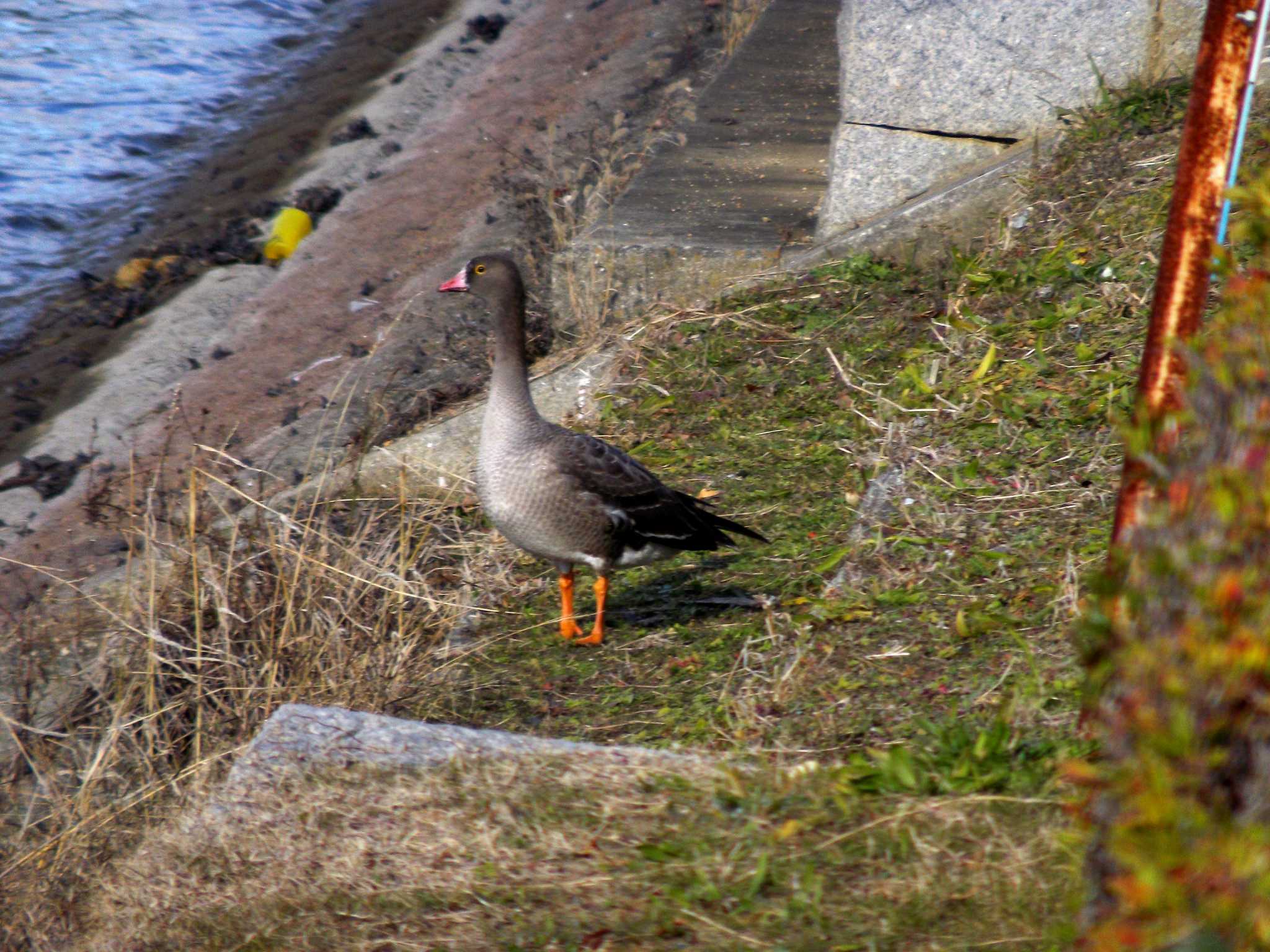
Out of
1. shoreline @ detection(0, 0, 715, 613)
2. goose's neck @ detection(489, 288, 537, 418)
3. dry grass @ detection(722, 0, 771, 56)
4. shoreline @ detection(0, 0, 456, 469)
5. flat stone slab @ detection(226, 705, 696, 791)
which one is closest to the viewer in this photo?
flat stone slab @ detection(226, 705, 696, 791)

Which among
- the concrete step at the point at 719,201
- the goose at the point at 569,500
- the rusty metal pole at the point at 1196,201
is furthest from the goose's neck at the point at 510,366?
the rusty metal pole at the point at 1196,201

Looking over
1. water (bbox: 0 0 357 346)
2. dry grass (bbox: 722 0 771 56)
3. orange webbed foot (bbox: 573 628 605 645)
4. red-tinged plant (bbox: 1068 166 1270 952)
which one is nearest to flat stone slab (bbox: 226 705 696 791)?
orange webbed foot (bbox: 573 628 605 645)

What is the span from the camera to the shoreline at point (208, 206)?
963cm

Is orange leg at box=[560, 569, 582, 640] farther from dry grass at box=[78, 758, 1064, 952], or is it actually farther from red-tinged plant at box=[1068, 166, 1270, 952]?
red-tinged plant at box=[1068, 166, 1270, 952]

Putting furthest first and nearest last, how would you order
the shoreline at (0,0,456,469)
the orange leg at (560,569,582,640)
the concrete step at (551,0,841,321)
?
1. the shoreline at (0,0,456,469)
2. the concrete step at (551,0,841,321)
3. the orange leg at (560,569,582,640)

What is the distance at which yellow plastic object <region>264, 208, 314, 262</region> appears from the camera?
36.1ft

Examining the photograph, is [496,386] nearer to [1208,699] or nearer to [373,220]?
[1208,699]

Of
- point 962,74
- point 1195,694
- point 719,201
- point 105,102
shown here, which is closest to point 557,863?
point 1195,694

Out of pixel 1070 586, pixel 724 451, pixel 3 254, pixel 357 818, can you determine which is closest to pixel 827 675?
pixel 1070 586

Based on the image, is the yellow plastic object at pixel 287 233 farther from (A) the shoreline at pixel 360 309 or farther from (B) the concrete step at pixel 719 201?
(B) the concrete step at pixel 719 201

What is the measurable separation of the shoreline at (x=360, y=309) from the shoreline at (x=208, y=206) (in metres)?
0.19

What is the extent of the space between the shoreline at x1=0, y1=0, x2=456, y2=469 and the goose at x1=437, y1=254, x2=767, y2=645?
16.5ft

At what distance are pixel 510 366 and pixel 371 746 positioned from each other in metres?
1.84

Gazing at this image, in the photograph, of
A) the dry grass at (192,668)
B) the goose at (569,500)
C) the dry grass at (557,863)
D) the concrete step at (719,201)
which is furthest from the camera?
the concrete step at (719,201)
